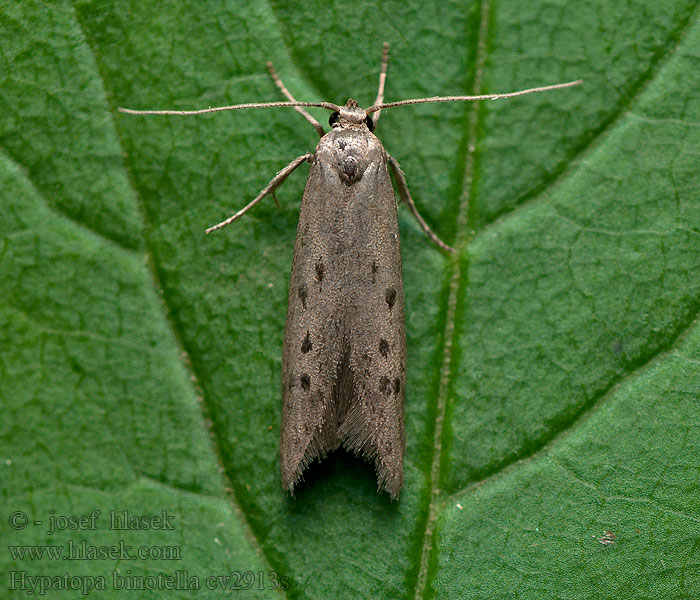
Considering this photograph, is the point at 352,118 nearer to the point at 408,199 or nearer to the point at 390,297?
the point at 408,199

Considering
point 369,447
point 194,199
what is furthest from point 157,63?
point 369,447

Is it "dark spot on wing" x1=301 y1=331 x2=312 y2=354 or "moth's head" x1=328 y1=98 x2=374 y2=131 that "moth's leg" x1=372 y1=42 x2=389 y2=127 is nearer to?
"moth's head" x1=328 y1=98 x2=374 y2=131

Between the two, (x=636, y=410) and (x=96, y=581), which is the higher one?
(x=636, y=410)

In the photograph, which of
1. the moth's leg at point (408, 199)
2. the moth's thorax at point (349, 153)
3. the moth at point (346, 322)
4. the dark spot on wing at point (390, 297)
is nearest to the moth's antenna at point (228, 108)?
the moth at point (346, 322)

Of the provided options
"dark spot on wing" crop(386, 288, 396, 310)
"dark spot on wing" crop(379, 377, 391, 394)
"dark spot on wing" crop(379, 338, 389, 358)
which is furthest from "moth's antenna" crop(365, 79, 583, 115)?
"dark spot on wing" crop(379, 377, 391, 394)

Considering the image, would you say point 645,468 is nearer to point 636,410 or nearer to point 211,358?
point 636,410

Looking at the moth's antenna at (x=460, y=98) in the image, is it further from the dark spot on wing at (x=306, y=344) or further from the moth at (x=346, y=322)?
the dark spot on wing at (x=306, y=344)

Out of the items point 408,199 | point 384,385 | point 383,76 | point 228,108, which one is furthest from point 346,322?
point 383,76
